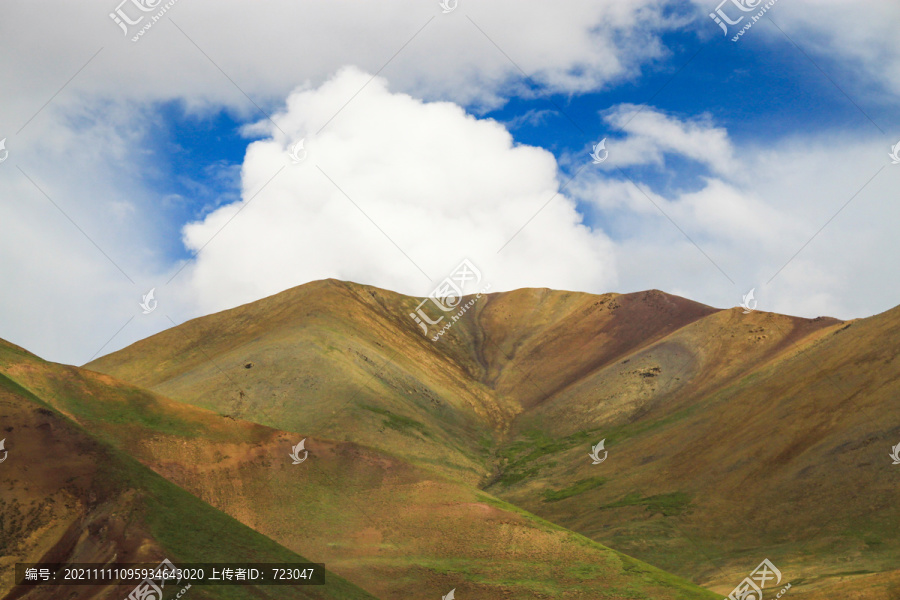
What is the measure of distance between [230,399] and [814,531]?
61.6 m

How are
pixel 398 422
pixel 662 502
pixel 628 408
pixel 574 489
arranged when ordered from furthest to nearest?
1. pixel 628 408
2. pixel 398 422
3. pixel 574 489
4. pixel 662 502

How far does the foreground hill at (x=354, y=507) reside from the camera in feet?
135

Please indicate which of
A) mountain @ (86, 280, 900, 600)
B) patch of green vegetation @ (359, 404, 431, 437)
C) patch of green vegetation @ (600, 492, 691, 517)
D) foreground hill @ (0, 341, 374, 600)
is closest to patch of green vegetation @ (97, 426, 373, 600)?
foreground hill @ (0, 341, 374, 600)

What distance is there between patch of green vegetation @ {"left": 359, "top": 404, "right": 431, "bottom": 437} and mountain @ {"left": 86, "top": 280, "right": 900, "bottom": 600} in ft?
0.99

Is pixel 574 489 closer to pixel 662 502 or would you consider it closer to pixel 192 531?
pixel 662 502

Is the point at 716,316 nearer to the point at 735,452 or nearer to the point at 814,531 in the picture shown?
the point at 735,452

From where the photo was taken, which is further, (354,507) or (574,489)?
(574,489)

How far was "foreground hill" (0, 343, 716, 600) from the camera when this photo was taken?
41.2m

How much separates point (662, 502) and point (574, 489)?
14.6 metres

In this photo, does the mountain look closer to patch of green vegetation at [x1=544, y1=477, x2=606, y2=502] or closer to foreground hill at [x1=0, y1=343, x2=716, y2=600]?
patch of green vegetation at [x1=544, y1=477, x2=606, y2=502]

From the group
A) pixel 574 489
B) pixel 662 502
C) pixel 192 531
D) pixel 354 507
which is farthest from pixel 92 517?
pixel 574 489

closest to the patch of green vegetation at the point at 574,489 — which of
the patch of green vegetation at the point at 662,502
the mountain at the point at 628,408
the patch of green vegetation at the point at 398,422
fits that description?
the mountain at the point at 628,408

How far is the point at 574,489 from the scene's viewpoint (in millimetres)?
80000

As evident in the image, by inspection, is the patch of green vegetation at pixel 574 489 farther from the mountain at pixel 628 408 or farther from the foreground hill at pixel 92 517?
the foreground hill at pixel 92 517
